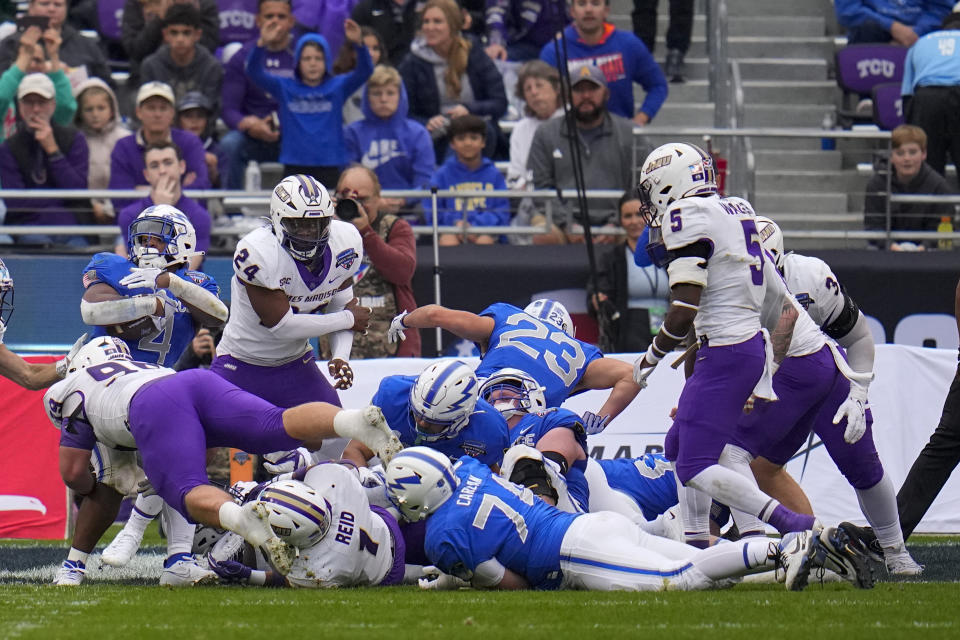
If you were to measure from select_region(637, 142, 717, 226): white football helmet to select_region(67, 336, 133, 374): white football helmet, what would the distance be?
2491 mm

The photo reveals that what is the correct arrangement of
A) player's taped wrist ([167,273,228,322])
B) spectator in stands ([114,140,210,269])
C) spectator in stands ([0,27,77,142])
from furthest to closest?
spectator in stands ([0,27,77,142]), spectator in stands ([114,140,210,269]), player's taped wrist ([167,273,228,322])

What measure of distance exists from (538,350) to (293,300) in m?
1.44

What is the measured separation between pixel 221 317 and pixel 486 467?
176cm

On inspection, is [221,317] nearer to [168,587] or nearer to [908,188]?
[168,587]

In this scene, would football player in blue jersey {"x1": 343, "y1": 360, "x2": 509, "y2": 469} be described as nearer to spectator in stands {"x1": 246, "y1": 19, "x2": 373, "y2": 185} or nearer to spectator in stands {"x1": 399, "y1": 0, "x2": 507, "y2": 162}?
spectator in stands {"x1": 246, "y1": 19, "x2": 373, "y2": 185}

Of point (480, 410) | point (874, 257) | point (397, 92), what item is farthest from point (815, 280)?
point (397, 92)

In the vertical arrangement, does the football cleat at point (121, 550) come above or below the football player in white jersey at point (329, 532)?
below

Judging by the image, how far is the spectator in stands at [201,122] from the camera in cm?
1198

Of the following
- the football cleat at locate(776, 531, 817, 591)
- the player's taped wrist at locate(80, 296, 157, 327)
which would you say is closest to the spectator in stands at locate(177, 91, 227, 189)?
the player's taped wrist at locate(80, 296, 157, 327)

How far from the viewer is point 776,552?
18.6ft

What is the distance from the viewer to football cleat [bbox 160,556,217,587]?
6.51m

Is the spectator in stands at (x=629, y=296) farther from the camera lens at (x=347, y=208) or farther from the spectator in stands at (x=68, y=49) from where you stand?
the spectator in stands at (x=68, y=49)

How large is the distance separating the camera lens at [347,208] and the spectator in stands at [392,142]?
297cm

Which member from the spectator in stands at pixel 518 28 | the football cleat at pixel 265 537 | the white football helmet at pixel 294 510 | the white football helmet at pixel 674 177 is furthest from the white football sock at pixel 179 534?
the spectator in stands at pixel 518 28
